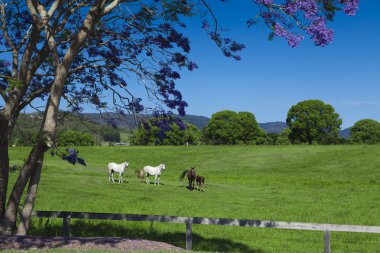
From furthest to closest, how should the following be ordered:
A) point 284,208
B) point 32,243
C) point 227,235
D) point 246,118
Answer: point 246,118, point 284,208, point 227,235, point 32,243

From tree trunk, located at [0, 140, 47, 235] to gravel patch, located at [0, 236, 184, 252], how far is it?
1334 mm

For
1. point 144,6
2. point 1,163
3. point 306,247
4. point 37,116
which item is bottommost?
point 306,247

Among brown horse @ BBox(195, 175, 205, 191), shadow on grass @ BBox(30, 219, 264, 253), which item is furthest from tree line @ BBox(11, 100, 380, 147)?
shadow on grass @ BBox(30, 219, 264, 253)

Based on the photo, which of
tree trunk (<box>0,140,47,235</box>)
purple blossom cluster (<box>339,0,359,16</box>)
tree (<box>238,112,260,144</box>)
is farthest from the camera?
tree (<box>238,112,260,144</box>)

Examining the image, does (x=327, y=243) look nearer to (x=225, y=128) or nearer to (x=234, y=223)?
(x=234, y=223)

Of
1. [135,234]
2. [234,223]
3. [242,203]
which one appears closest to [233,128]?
[242,203]

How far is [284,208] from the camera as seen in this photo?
28.6 m

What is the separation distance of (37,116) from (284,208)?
16.3m

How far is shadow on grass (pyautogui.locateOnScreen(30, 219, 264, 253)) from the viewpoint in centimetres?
1792

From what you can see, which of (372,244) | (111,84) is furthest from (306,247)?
(111,84)

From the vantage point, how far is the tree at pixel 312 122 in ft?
438

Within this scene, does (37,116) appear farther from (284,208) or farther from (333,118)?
(333,118)

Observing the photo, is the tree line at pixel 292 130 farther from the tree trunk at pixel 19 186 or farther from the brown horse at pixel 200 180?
the tree trunk at pixel 19 186

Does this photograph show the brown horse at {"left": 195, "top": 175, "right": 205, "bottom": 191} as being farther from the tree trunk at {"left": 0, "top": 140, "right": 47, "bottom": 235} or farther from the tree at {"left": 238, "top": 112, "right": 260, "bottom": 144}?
the tree at {"left": 238, "top": 112, "right": 260, "bottom": 144}
